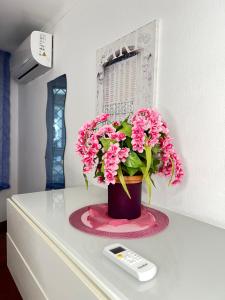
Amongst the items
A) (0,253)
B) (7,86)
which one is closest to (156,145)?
(0,253)

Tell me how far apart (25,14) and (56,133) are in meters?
1.08

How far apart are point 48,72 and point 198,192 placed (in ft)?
6.25

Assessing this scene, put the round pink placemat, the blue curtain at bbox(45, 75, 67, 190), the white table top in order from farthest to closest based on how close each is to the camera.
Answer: the blue curtain at bbox(45, 75, 67, 190) → the round pink placemat → the white table top

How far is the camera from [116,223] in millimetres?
911

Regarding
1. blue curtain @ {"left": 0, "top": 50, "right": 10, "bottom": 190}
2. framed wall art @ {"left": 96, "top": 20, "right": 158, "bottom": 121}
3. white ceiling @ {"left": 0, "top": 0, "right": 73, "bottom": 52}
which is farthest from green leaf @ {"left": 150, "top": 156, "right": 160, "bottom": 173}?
blue curtain @ {"left": 0, "top": 50, "right": 10, "bottom": 190}

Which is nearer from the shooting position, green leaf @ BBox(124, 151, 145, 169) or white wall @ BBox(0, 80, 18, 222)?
green leaf @ BBox(124, 151, 145, 169)

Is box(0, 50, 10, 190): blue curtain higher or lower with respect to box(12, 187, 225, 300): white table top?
higher

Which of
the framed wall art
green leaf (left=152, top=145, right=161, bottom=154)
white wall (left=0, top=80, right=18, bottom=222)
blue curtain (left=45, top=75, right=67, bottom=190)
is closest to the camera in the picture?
green leaf (left=152, top=145, right=161, bottom=154)

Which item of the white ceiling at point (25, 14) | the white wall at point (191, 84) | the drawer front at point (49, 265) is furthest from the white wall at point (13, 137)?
the drawer front at point (49, 265)

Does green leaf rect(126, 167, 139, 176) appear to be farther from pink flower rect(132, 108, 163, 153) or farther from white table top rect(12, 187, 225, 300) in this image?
white table top rect(12, 187, 225, 300)

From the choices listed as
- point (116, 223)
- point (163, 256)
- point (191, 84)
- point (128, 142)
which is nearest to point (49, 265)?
point (116, 223)

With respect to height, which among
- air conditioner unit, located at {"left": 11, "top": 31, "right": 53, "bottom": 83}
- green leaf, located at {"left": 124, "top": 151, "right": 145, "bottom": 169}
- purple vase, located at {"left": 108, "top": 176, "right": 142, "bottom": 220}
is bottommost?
purple vase, located at {"left": 108, "top": 176, "right": 142, "bottom": 220}

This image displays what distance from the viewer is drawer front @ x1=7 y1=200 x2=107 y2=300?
2.03ft

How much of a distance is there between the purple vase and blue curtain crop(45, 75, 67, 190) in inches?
45.7
